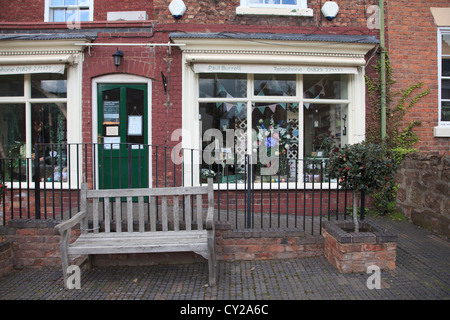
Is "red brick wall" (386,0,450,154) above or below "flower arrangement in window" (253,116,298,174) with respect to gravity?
above

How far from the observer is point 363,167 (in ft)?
11.6

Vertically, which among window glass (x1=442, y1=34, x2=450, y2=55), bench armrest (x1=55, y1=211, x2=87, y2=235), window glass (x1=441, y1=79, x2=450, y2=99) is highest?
window glass (x1=442, y1=34, x2=450, y2=55)

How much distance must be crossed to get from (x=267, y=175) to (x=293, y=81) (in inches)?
82.7

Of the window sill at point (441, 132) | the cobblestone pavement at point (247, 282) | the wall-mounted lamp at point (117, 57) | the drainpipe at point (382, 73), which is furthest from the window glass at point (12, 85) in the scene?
the window sill at point (441, 132)

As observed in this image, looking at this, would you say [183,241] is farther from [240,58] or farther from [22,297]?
[240,58]

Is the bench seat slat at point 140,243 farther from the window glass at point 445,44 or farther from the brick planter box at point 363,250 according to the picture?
the window glass at point 445,44

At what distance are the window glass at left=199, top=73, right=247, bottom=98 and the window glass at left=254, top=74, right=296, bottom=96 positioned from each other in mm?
300

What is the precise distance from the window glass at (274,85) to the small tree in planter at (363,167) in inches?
115

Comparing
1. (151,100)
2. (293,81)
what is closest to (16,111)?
(151,100)

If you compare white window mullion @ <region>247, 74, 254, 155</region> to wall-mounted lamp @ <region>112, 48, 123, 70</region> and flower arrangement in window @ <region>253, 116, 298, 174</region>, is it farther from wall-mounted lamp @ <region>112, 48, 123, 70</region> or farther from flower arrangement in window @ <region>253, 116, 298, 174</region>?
wall-mounted lamp @ <region>112, 48, 123, 70</region>

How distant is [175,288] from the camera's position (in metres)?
3.27

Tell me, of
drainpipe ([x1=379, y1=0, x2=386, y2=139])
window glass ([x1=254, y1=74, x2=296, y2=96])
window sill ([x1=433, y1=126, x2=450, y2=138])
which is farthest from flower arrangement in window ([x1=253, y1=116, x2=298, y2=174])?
window sill ([x1=433, y1=126, x2=450, y2=138])

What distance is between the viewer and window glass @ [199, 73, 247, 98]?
621cm

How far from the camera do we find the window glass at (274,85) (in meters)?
6.29
